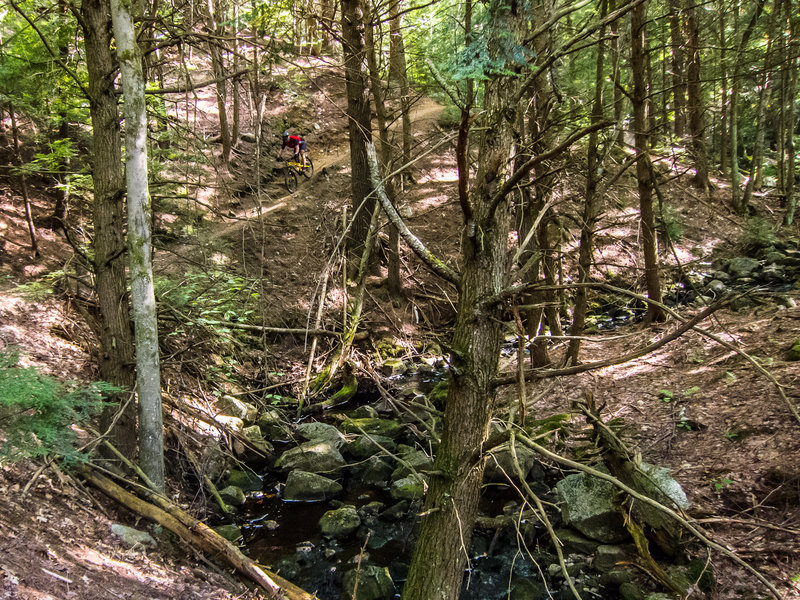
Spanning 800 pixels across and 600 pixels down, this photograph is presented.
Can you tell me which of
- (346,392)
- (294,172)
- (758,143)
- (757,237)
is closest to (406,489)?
(346,392)

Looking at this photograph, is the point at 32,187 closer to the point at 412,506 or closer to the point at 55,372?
the point at 55,372

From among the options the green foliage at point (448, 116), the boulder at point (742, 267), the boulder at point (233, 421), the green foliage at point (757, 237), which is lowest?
the boulder at point (233, 421)

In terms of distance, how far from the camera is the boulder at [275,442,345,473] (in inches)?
312

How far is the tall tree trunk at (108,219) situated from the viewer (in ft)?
17.2

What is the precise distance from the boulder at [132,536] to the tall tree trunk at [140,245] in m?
0.57

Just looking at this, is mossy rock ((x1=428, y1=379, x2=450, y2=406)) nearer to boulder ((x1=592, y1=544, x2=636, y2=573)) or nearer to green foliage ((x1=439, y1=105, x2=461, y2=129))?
boulder ((x1=592, y1=544, x2=636, y2=573))

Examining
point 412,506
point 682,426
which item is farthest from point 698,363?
point 412,506

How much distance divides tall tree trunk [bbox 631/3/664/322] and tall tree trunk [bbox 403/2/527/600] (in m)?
5.65

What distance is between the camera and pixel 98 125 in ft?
17.3

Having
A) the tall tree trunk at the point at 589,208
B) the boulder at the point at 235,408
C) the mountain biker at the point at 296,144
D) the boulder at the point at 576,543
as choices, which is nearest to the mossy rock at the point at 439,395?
the tall tree trunk at the point at 589,208

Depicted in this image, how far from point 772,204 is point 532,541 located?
1682 cm

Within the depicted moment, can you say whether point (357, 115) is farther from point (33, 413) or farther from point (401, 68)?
point (33, 413)

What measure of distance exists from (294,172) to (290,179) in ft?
2.03

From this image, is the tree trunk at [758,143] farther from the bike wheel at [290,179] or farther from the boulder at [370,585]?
the boulder at [370,585]
